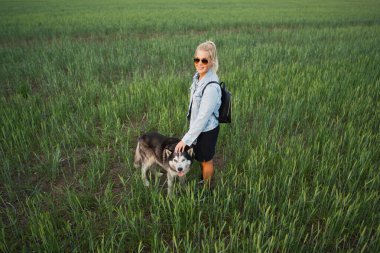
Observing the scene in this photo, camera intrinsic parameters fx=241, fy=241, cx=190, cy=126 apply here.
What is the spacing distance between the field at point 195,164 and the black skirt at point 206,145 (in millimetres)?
281

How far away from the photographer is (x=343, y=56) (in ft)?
23.1

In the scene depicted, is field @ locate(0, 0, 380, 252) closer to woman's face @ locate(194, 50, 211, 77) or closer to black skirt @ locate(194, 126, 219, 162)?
black skirt @ locate(194, 126, 219, 162)

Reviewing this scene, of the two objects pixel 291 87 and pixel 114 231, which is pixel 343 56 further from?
pixel 114 231

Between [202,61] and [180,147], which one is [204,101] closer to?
[202,61]

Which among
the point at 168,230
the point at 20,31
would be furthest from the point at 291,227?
the point at 20,31

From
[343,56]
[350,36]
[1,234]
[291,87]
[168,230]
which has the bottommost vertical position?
[168,230]

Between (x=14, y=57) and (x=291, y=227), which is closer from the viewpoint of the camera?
(x=291, y=227)

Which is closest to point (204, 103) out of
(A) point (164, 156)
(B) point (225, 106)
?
(B) point (225, 106)

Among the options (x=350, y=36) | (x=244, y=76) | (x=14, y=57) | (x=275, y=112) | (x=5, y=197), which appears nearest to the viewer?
(x=5, y=197)

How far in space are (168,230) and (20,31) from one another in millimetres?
12163

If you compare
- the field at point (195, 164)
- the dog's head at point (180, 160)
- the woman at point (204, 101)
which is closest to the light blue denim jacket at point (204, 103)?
the woman at point (204, 101)

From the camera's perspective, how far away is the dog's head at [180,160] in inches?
85.1

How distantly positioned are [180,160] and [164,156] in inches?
10.8

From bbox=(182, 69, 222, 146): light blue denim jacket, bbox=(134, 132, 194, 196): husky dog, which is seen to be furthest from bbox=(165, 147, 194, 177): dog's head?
bbox=(182, 69, 222, 146): light blue denim jacket
